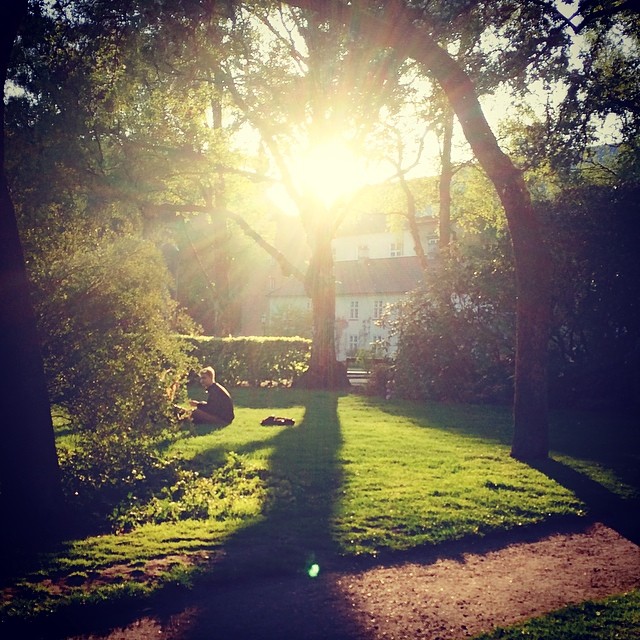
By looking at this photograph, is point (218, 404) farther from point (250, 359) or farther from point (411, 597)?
point (250, 359)

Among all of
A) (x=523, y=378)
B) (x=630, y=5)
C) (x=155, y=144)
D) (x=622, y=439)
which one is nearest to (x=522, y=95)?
(x=630, y=5)

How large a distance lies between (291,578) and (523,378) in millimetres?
6559

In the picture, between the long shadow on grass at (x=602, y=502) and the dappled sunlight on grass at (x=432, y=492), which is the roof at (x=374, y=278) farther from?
the long shadow on grass at (x=602, y=502)

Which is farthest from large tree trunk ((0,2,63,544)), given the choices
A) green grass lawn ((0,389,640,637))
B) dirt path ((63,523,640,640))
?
dirt path ((63,523,640,640))

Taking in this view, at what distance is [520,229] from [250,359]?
16.7 m

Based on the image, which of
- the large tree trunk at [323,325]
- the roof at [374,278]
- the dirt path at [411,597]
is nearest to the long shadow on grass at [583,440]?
the dirt path at [411,597]

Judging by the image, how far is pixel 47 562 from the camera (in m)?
6.27

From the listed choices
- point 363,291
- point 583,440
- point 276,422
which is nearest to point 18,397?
point 276,422

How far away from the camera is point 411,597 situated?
225 inches

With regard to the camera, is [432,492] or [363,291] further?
[363,291]

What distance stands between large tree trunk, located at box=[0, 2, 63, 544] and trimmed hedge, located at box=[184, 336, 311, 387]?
19.1 m

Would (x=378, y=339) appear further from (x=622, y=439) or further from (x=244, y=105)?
(x=622, y=439)

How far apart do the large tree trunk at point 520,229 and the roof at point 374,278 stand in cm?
4324

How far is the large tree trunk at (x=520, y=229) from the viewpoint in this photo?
11.2m
